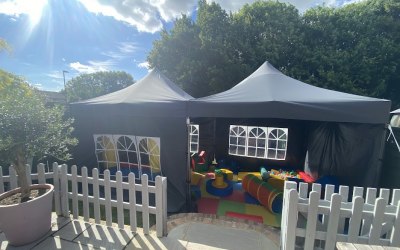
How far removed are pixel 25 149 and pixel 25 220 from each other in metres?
0.84

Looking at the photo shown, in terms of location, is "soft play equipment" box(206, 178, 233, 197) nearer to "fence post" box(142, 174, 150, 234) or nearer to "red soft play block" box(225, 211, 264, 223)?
"red soft play block" box(225, 211, 264, 223)

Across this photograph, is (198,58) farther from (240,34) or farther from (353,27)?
(353,27)

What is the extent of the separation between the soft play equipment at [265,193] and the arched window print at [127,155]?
2.60 m

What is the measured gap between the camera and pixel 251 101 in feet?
11.3

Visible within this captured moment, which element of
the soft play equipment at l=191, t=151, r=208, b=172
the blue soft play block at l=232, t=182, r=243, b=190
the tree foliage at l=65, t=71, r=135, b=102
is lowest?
the blue soft play block at l=232, t=182, r=243, b=190

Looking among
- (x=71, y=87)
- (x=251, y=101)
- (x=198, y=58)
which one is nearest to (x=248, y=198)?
(x=251, y=101)

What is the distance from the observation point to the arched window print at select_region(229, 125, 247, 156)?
306 inches

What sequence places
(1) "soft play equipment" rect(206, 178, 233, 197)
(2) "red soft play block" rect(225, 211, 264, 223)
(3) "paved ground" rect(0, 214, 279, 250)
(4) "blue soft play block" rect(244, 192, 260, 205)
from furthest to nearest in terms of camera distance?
(1) "soft play equipment" rect(206, 178, 233, 197)
(4) "blue soft play block" rect(244, 192, 260, 205)
(2) "red soft play block" rect(225, 211, 264, 223)
(3) "paved ground" rect(0, 214, 279, 250)

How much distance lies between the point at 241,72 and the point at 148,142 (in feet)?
25.4

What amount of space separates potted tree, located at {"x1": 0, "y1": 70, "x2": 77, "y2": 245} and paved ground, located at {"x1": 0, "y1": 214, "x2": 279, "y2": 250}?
0.23 m

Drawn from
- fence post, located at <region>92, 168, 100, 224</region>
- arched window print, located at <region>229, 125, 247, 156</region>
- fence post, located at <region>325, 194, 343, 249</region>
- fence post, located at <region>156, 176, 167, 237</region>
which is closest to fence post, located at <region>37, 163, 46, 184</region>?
fence post, located at <region>92, 168, 100, 224</region>

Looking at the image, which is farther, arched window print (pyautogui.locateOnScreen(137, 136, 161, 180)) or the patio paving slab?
arched window print (pyautogui.locateOnScreen(137, 136, 161, 180))

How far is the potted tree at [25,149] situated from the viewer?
2.34m

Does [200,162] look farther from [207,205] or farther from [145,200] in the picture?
[145,200]
